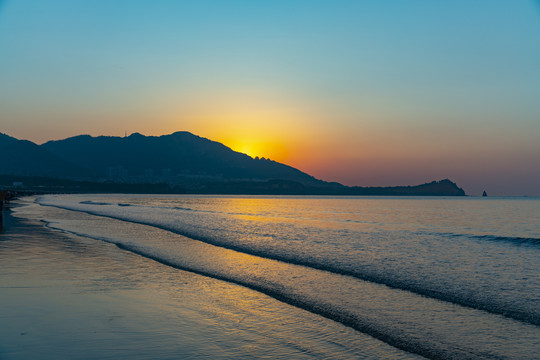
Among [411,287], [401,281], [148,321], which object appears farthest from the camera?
[401,281]

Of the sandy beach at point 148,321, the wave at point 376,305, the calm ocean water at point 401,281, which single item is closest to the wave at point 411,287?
the calm ocean water at point 401,281

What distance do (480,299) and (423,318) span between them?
151 inches

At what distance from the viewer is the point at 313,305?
12766mm

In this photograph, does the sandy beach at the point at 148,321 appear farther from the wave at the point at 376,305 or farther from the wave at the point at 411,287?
the wave at the point at 411,287

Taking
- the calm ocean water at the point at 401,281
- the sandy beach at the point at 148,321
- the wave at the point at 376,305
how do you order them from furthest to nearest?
the calm ocean water at the point at 401,281
the wave at the point at 376,305
the sandy beach at the point at 148,321

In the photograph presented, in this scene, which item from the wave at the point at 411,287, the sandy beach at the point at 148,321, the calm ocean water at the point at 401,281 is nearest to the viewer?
the sandy beach at the point at 148,321

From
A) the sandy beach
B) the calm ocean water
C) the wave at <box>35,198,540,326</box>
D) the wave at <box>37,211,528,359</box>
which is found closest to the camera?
the sandy beach

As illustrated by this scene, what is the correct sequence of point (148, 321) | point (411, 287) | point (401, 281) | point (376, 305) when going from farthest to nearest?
1. point (401, 281)
2. point (411, 287)
3. point (376, 305)
4. point (148, 321)

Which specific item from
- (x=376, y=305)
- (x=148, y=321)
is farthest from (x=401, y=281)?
(x=148, y=321)

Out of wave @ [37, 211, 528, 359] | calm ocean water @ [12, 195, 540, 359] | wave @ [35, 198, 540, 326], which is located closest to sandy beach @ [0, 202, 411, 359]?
wave @ [37, 211, 528, 359]

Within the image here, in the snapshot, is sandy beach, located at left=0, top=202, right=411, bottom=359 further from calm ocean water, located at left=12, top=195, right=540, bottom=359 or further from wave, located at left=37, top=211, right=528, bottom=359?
calm ocean water, located at left=12, top=195, right=540, bottom=359

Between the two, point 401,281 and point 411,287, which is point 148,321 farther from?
point 401,281

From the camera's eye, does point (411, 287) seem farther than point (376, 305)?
Yes

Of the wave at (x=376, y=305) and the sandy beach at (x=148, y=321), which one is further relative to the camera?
the wave at (x=376, y=305)
